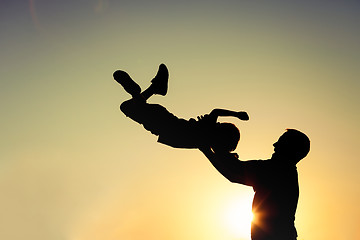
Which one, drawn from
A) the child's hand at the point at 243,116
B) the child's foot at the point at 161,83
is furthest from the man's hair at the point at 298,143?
the child's foot at the point at 161,83

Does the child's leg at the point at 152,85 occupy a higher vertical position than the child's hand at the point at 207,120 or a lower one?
higher

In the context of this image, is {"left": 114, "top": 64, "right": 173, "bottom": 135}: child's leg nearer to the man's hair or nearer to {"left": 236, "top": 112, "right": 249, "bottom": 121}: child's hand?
{"left": 236, "top": 112, "right": 249, "bottom": 121}: child's hand

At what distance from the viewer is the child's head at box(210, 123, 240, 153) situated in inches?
269

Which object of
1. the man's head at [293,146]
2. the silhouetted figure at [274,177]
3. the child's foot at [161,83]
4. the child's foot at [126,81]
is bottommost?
the silhouetted figure at [274,177]

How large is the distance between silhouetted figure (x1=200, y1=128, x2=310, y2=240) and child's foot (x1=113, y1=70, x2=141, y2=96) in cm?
173

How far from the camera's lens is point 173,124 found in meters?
7.17

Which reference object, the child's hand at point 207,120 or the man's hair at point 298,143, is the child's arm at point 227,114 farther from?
the man's hair at point 298,143

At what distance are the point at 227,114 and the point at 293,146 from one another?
1.23 meters

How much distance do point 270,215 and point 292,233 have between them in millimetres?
458

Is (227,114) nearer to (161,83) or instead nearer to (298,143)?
(298,143)

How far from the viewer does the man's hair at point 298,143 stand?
660cm

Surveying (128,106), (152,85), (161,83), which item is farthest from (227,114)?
(128,106)

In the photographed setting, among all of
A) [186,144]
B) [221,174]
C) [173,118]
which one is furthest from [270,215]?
[173,118]

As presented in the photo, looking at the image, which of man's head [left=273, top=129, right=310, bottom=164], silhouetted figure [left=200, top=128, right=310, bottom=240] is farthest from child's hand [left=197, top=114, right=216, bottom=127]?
man's head [left=273, top=129, right=310, bottom=164]
